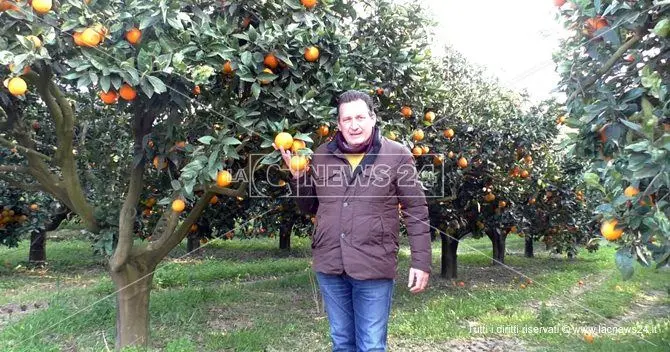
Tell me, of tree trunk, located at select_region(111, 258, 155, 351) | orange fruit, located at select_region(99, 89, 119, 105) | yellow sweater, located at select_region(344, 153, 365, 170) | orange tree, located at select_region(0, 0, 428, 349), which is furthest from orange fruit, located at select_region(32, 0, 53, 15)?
tree trunk, located at select_region(111, 258, 155, 351)

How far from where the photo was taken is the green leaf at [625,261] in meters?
1.59

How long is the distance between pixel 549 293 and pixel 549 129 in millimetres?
2205

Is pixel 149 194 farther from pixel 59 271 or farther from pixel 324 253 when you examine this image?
pixel 59 271

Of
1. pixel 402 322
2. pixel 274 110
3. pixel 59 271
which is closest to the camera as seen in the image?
pixel 274 110

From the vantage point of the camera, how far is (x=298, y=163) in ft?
7.65

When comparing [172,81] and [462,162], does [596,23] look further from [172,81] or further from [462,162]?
[462,162]

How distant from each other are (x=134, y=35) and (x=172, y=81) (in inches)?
11.5

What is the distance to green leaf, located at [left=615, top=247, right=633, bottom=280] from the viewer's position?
159cm

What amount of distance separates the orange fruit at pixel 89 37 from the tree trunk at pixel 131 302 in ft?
5.25

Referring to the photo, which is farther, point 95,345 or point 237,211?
point 237,211

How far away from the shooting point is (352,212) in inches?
86.4

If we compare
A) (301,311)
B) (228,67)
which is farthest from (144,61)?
(301,311)

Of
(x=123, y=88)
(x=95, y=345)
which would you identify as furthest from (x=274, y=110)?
(x=95, y=345)

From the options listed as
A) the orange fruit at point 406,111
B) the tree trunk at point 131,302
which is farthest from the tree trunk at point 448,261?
the tree trunk at point 131,302
